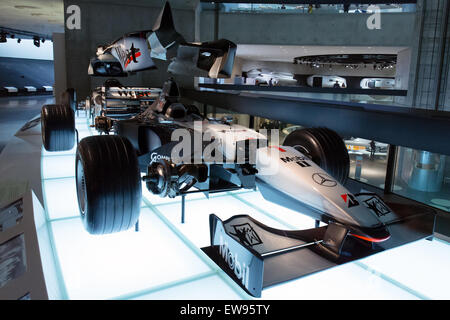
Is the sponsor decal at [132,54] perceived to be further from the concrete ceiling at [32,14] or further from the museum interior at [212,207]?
the concrete ceiling at [32,14]

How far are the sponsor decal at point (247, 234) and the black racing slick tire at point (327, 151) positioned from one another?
34.0 inches

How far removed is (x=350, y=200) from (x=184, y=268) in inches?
40.2

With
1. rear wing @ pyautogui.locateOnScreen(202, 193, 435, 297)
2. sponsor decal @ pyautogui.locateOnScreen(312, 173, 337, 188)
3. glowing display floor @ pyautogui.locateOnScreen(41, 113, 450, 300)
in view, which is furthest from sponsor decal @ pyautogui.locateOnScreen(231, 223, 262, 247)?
sponsor decal @ pyautogui.locateOnScreen(312, 173, 337, 188)

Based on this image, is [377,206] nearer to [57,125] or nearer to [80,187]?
[80,187]

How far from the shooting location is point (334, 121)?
3.50 metres

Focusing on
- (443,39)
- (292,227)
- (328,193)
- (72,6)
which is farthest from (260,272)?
(72,6)

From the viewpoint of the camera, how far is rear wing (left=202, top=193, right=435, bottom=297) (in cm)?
162

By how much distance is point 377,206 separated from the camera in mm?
2150

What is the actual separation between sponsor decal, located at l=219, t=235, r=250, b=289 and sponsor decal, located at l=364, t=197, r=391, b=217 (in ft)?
2.89

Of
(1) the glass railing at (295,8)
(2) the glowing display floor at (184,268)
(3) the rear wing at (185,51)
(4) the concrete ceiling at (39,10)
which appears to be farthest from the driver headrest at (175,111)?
(1) the glass railing at (295,8)

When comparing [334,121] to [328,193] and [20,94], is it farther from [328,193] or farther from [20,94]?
[20,94]

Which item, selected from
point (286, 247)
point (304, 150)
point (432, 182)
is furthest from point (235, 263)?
point (432, 182)

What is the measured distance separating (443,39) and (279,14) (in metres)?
6.94
